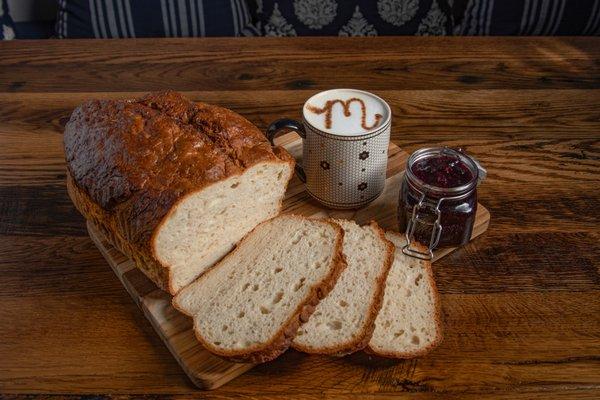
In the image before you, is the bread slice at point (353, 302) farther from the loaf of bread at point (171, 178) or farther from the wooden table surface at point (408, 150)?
the loaf of bread at point (171, 178)

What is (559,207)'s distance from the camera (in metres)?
2.51

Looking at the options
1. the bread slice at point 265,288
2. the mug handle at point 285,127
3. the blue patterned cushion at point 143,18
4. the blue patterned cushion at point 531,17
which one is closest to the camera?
the bread slice at point 265,288

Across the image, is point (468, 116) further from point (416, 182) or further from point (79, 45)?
point (79, 45)

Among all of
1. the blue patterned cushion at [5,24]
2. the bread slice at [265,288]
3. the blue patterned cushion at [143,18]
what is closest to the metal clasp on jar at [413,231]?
the bread slice at [265,288]

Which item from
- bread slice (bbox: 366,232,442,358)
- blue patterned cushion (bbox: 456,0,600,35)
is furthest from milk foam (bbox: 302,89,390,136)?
blue patterned cushion (bbox: 456,0,600,35)

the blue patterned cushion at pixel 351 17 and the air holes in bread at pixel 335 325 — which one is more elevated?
the blue patterned cushion at pixel 351 17

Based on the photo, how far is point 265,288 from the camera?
2.08m

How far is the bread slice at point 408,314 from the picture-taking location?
197 centimetres

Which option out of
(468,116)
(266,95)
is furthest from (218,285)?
(468,116)

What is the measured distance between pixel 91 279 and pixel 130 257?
198 mm

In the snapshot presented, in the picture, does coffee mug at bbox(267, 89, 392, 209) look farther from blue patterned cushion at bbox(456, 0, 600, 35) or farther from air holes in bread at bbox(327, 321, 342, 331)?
blue patterned cushion at bbox(456, 0, 600, 35)

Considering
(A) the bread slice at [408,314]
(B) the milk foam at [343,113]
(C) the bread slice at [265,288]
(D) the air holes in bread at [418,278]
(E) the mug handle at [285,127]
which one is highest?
(B) the milk foam at [343,113]

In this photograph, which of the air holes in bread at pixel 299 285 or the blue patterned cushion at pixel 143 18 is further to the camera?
the blue patterned cushion at pixel 143 18

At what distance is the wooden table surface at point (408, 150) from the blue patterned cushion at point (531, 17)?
69cm
